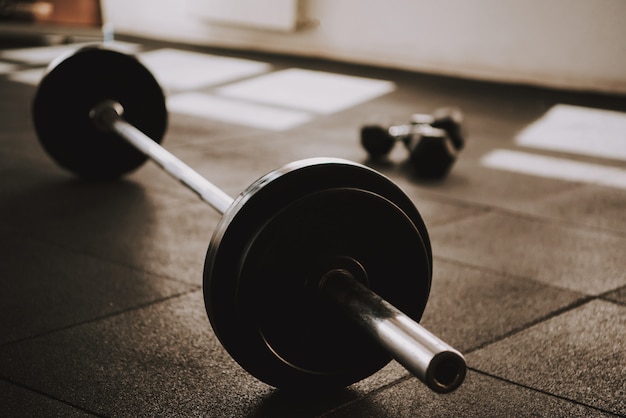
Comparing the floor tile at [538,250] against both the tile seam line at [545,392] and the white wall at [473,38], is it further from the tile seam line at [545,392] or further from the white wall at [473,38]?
the white wall at [473,38]

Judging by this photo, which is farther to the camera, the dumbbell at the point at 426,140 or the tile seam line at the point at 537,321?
the dumbbell at the point at 426,140

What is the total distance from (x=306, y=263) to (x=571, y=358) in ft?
1.70

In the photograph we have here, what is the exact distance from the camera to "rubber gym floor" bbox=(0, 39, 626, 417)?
94 centimetres

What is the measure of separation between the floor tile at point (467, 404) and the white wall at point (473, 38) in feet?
9.67

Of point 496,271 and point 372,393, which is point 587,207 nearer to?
point 496,271

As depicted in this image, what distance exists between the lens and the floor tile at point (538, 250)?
53.9 inches

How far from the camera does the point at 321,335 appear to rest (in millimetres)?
841

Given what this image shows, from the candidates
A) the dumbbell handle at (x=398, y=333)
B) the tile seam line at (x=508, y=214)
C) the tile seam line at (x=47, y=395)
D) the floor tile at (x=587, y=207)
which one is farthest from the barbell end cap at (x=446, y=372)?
the floor tile at (x=587, y=207)

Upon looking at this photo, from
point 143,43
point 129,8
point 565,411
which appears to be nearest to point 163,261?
point 565,411

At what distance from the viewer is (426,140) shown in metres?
1.99

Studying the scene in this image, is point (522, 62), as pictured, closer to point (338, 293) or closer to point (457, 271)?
point (457, 271)

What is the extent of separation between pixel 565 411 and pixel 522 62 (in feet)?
10.0

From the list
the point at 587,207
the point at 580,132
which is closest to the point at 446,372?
the point at 587,207

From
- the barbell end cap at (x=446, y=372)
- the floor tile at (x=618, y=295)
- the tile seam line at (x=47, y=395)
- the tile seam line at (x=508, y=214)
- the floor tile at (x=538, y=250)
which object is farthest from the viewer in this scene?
the tile seam line at (x=508, y=214)
